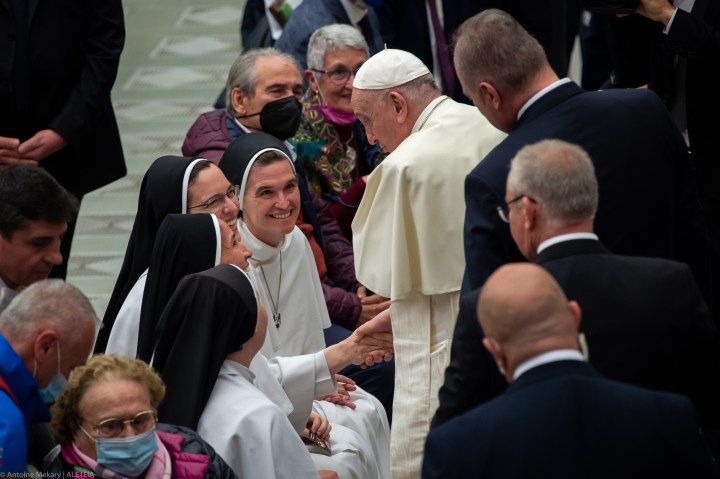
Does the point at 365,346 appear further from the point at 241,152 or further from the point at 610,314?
the point at 610,314

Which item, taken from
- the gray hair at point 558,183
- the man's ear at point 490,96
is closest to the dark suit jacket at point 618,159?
the man's ear at point 490,96

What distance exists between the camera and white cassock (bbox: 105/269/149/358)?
4.57 meters

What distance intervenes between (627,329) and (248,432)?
1.19m

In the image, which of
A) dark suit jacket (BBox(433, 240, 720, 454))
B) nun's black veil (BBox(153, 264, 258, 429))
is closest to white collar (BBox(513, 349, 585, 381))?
dark suit jacket (BBox(433, 240, 720, 454))

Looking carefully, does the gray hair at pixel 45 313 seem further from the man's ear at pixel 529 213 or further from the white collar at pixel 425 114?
the white collar at pixel 425 114

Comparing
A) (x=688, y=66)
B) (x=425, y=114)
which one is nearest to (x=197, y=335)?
(x=425, y=114)

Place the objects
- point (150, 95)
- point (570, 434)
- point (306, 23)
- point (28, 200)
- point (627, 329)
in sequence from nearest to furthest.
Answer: point (570, 434) < point (627, 329) < point (28, 200) < point (306, 23) < point (150, 95)

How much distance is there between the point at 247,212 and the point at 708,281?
Answer: 1.99 m

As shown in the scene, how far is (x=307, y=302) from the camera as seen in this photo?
5406 millimetres

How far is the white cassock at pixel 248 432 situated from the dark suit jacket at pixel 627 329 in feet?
2.10

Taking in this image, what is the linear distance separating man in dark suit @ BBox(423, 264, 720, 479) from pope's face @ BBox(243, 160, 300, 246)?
8.16 feet

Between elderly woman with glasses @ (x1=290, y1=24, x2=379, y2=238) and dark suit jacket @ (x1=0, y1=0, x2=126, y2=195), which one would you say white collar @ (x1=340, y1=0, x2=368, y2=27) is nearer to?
elderly woman with glasses @ (x1=290, y1=24, x2=379, y2=238)

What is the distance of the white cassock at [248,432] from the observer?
12.3ft

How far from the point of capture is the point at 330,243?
6.21m
